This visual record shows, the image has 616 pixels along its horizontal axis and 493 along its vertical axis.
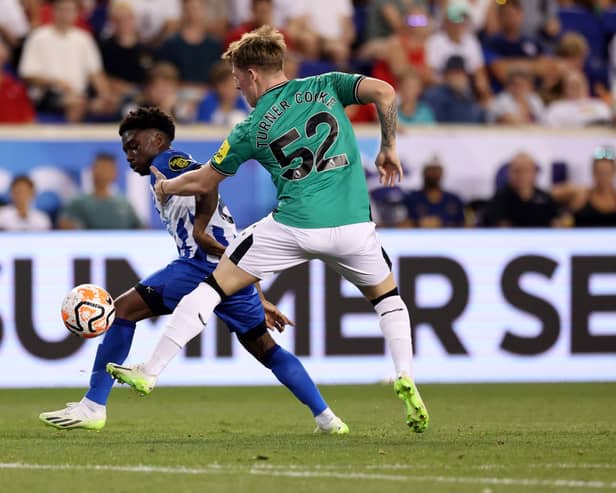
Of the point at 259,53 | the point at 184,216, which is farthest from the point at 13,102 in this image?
→ the point at 259,53

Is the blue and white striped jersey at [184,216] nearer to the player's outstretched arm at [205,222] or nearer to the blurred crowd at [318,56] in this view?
the player's outstretched arm at [205,222]

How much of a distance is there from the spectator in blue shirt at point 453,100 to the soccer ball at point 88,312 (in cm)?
808

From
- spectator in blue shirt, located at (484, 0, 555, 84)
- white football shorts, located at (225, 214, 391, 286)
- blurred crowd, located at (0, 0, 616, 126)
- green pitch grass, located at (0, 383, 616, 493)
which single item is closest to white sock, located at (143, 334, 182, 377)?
green pitch grass, located at (0, 383, 616, 493)

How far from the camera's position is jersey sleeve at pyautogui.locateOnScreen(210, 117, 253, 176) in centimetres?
739

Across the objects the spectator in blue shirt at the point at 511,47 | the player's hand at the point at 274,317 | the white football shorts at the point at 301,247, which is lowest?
the player's hand at the point at 274,317

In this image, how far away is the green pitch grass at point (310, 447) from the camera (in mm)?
5965

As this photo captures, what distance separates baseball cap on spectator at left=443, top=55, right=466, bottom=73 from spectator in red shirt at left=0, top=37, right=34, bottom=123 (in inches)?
194

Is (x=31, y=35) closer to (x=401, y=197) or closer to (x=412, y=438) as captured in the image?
(x=401, y=197)

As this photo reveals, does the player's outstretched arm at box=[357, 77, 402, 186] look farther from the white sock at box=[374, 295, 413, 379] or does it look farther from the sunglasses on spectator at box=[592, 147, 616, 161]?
the sunglasses on spectator at box=[592, 147, 616, 161]

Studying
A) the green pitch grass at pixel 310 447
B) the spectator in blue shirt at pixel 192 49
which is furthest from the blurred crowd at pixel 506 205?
the green pitch grass at pixel 310 447

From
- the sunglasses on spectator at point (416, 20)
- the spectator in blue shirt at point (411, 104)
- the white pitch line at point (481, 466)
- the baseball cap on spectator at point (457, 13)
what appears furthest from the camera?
the baseball cap on spectator at point (457, 13)

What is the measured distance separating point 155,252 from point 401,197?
9.58ft

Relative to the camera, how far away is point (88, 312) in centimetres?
820

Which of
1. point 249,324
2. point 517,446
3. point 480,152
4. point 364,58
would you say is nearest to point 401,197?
point 480,152
